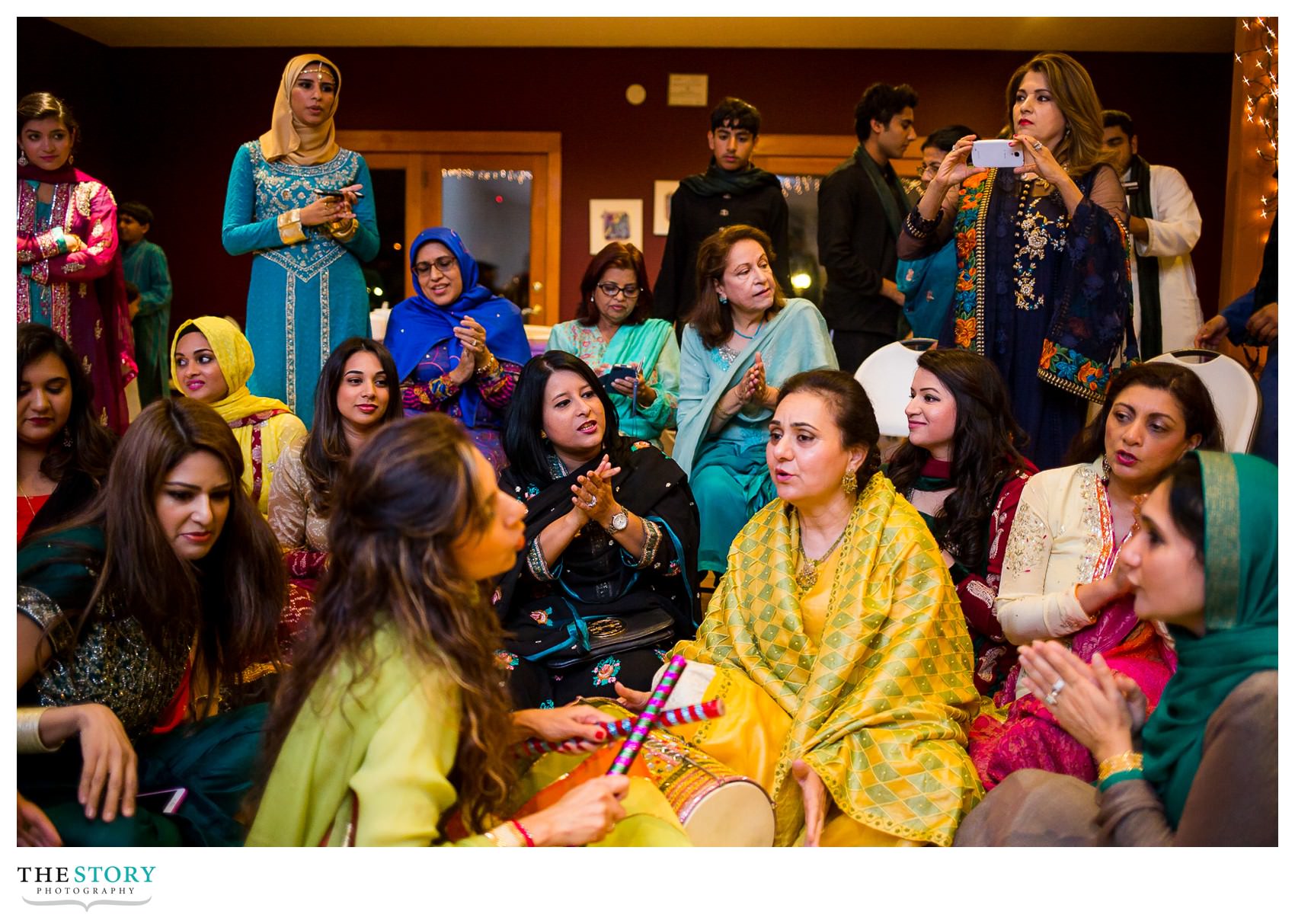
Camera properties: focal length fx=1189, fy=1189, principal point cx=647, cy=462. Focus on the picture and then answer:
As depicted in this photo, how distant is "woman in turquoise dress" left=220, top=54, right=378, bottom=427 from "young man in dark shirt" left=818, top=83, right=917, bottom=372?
1.69 m

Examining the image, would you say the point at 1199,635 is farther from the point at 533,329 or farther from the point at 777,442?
the point at 533,329

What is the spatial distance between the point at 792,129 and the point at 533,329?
2.63m

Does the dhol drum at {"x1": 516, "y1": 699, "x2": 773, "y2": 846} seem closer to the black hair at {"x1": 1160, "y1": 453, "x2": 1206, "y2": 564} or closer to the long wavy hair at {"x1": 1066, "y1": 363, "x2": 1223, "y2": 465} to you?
the black hair at {"x1": 1160, "y1": 453, "x2": 1206, "y2": 564}

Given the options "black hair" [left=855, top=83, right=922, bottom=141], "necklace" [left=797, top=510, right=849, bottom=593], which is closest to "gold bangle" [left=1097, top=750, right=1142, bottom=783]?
"necklace" [left=797, top=510, right=849, bottom=593]

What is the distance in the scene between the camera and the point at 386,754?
1617mm

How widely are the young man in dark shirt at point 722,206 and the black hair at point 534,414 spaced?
1.76 metres

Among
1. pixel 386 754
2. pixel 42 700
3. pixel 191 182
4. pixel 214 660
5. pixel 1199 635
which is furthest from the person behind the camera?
pixel 191 182

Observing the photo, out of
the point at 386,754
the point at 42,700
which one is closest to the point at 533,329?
the point at 42,700

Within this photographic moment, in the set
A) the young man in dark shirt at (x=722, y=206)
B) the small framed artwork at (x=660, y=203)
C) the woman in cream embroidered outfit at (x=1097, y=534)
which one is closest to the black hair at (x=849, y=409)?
the woman in cream embroidered outfit at (x=1097, y=534)

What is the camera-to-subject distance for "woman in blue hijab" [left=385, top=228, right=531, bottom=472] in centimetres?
392

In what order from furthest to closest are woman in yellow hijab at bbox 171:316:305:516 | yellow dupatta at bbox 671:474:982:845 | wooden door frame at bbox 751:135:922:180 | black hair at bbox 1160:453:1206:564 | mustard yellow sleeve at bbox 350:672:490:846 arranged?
wooden door frame at bbox 751:135:922:180 → woman in yellow hijab at bbox 171:316:305:516 → yellow dupatta at bbox 671:474:982:845 → black hair at bbox 1160:453:1206:564 → mustard yellow sleeve at bbox 350:672:490:846

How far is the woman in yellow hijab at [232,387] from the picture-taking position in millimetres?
3604

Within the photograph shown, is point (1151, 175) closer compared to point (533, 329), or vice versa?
point (1151, 175)

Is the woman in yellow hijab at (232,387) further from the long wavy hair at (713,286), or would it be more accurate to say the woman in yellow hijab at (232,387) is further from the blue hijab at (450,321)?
the long wavy hair at (713,286)
